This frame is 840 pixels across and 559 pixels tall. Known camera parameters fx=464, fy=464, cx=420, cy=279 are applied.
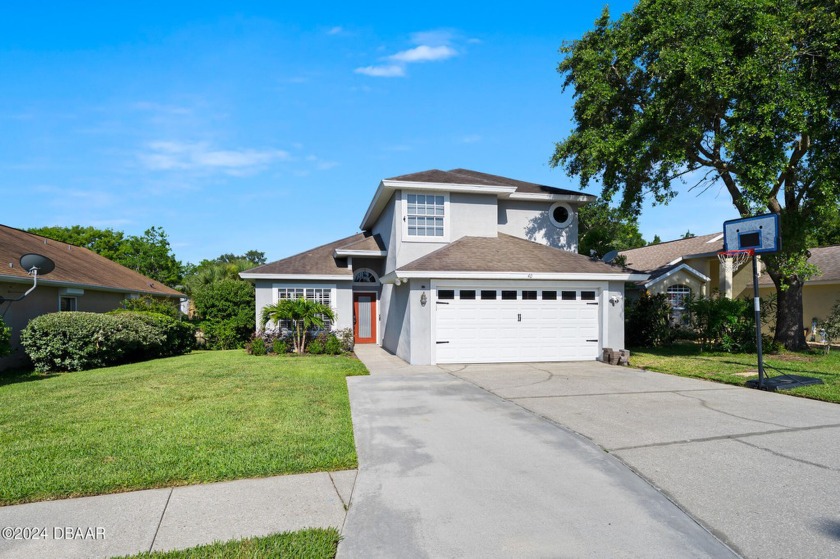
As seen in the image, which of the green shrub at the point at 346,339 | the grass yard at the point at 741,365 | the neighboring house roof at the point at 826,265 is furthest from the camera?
the neighboring house roof at the point at 826,265

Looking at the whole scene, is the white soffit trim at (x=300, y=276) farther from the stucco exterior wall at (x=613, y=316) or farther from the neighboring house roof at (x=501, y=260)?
the stucco exterior wall at (x=613, y=316)

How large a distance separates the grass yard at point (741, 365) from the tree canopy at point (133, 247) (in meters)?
36.5

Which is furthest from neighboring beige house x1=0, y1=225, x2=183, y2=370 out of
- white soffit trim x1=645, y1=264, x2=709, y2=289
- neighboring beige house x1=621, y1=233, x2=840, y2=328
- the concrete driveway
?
white soffit trim x1=645, y1=264, x2=709, y2=289

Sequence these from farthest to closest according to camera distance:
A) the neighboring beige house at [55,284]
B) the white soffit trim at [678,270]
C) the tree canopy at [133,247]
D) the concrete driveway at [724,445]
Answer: the tree canopy at [133,247], the white soffit trim at [678,270], the neighboring beige house at [55,284], the concrete driveway at [724,445]

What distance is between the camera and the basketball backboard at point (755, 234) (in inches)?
357

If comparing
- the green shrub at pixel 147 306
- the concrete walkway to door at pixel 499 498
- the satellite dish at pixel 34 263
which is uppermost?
→ the satellite dish at pixel 34 263

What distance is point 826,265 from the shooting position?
20000 millimetres

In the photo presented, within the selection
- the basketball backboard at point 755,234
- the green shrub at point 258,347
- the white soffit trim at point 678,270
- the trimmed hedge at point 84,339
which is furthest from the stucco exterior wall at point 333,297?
the white soffit trim at point 678,270

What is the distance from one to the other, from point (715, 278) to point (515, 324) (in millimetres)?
14916

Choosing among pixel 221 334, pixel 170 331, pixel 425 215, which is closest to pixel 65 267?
pixel 170 331

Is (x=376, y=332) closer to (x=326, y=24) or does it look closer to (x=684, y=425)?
(x=326, y=24)

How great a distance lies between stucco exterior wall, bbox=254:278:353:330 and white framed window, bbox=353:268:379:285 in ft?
5.09

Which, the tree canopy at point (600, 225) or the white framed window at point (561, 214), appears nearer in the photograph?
the tree canopy at point (600, 225)

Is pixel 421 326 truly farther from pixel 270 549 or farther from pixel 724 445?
pixel 270 549
